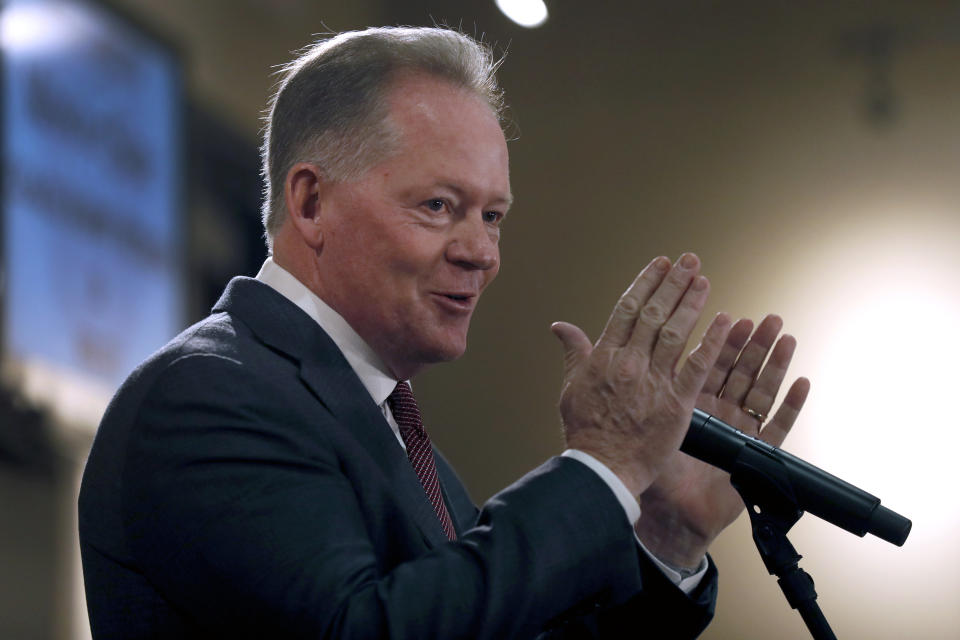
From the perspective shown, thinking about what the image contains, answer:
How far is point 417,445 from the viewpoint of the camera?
1504 mm

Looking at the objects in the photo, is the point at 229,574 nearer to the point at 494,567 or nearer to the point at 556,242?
the point at 494,567

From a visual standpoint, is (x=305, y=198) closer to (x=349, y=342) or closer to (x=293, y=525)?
(x=349, y=342)

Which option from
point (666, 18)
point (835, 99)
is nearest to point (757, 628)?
point (835, 99)

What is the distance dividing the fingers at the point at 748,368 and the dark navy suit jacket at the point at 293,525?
0.50 meters

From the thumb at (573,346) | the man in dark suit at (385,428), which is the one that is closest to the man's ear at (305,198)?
the man in dark suit at (385,428)

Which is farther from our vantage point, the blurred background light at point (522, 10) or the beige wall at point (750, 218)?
the beige wall at point (750, 218)

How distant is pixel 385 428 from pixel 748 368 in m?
0.57

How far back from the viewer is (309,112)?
156 cm

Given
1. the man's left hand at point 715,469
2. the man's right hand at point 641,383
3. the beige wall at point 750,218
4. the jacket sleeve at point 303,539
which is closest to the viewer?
the jacket sleeve at point 303,539

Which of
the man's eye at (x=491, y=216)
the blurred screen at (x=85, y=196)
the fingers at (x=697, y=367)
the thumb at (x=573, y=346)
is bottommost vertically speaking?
the blurred screen at (x=85, y=196)

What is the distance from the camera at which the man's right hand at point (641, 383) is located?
1.24m

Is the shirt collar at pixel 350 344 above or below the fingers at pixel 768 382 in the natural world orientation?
below

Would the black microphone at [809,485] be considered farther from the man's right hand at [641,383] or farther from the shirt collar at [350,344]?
A: the shirt collar at [350,344]

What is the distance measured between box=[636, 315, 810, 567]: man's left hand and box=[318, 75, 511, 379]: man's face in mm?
372
